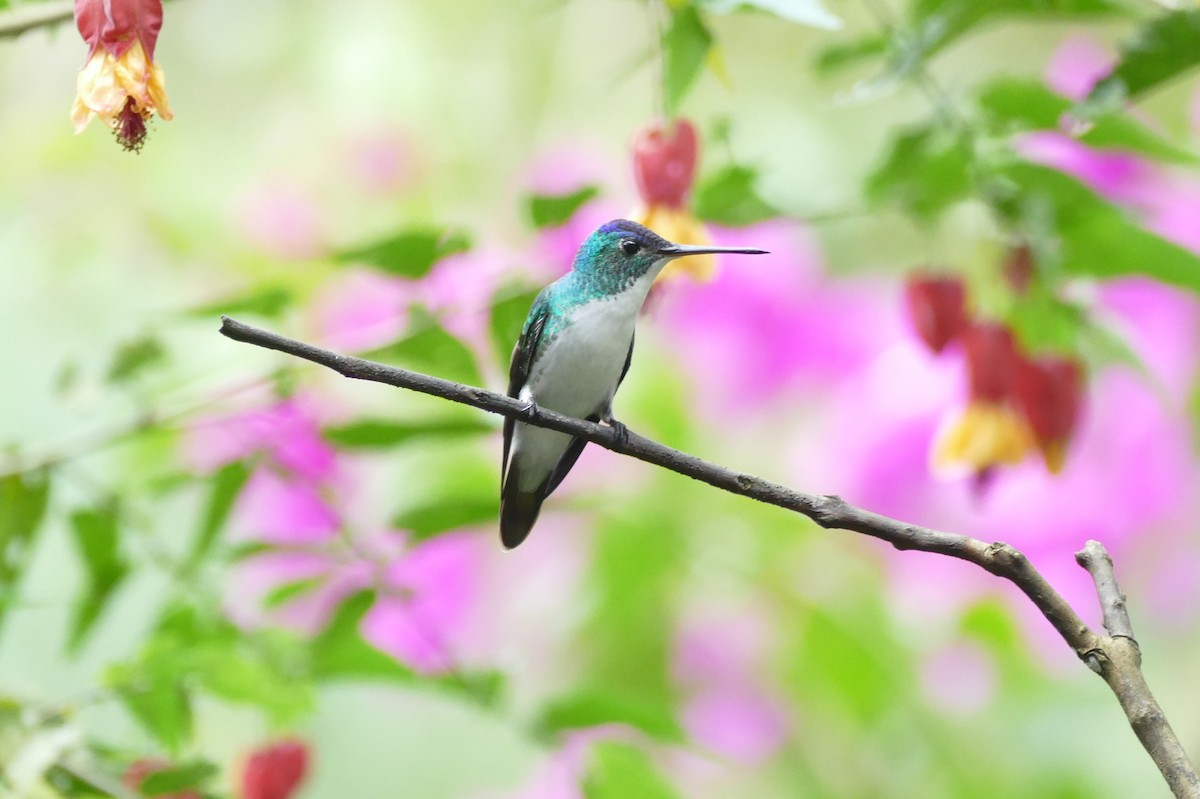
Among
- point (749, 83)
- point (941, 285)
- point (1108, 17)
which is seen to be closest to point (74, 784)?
point (941, 285)

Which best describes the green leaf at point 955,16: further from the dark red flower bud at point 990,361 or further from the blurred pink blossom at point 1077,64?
the blurred pink blossom at point 1077,64

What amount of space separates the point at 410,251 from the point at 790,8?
42 cm

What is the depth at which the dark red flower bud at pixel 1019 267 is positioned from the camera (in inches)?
48.9

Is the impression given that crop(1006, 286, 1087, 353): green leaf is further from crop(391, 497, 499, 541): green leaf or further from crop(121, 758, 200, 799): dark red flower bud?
crop(121, 758, 200, 799): dark red flower bud

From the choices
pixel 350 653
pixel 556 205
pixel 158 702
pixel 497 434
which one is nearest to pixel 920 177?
pixel 556 205

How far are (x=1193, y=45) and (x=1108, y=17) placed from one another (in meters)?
0.31

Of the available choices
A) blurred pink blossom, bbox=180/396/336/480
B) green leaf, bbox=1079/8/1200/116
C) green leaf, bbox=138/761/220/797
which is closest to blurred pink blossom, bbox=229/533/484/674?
blurred pink blossom, bbox=180/396/336/480

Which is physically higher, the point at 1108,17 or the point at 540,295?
the point at 1108,17

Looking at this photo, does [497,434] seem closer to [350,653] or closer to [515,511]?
[515,511]

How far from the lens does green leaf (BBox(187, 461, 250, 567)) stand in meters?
1.24

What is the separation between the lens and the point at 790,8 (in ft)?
2.81

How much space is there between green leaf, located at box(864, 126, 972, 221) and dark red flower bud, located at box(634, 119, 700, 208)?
0.75 ft

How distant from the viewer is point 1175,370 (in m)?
2.08

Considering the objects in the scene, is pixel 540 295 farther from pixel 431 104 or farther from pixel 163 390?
pixel 431 104
